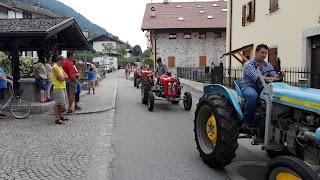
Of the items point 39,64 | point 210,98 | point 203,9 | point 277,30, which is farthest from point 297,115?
point 203,9

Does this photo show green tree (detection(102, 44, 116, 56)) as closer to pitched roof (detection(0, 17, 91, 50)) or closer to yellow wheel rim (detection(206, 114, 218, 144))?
pitched roof (detection(0, 17, 91, 50))

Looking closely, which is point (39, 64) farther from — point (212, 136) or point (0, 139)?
point (212, 136)

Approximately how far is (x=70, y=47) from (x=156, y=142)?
35.2 ft

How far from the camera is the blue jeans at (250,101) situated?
16.2ft

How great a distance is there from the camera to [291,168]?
3.49 metres

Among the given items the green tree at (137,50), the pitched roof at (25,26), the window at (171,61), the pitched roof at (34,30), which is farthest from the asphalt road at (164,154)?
the green tree at (137,50)

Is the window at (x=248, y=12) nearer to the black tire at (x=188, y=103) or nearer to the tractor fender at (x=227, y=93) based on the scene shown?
the black tire at (x=188, y=103)

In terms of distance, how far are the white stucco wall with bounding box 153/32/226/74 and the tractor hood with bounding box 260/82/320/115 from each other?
34.7 meters

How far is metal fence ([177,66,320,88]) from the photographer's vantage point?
11289mm

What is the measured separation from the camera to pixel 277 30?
646 inches

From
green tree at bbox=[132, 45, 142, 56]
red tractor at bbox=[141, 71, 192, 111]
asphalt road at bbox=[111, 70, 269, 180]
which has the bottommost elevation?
asphalt road at bbox=[111, 70, 269, 180]

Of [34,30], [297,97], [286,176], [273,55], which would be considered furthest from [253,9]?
[286,176]

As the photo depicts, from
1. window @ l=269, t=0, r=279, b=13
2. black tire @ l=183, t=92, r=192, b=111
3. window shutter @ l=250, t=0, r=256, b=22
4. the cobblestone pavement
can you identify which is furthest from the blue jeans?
window shutter @ l=250, t=0, r=256, b=22

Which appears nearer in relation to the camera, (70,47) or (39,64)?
(39,64)
